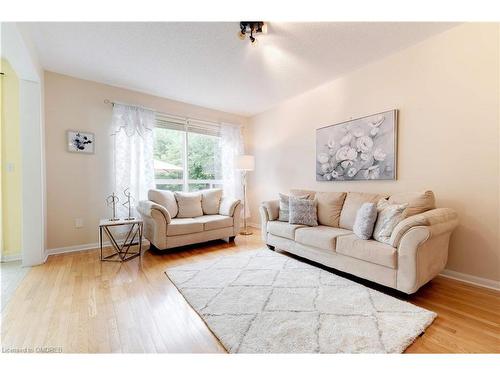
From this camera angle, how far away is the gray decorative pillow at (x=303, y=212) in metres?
2.91

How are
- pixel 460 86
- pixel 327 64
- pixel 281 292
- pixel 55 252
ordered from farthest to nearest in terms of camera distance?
pixel 55 252 < pixel 327 64 < pixel 460 86 < pixel 281 292

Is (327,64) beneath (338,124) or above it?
above

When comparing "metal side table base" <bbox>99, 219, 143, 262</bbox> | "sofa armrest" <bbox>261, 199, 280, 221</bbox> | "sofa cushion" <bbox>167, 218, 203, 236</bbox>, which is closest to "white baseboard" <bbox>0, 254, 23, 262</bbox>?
"metal side table base" <bbox>99, 219, 143, 262</bbox>

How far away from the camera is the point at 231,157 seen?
4715 mm

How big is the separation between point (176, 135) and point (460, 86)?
396 cm

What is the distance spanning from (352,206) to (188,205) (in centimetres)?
247

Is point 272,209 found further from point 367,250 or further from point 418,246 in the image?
point 418,246

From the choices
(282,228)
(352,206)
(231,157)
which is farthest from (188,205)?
(352,206)

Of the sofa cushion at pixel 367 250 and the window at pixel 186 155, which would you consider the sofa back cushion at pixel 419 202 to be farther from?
the window at pixel 186 155

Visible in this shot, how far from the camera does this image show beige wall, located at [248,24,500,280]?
6.68 feet

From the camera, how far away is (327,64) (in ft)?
9.25

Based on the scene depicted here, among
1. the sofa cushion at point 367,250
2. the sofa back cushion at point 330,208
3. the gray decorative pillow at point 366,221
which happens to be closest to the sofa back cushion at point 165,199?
the sofa back cushion at point 330,208
